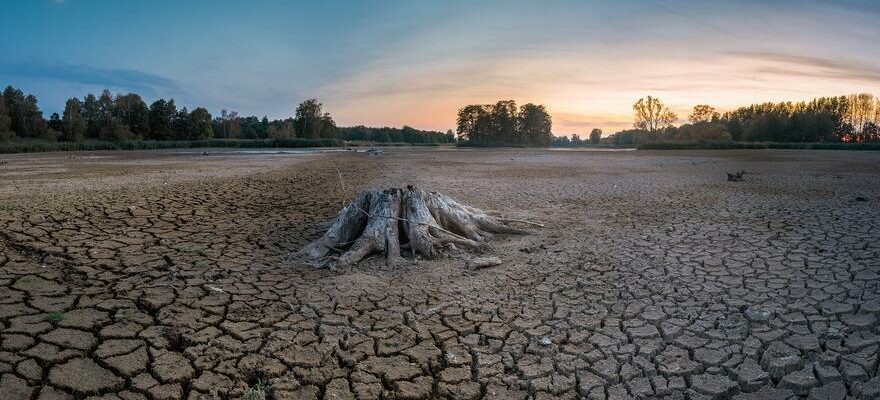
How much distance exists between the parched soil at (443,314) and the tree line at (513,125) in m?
110

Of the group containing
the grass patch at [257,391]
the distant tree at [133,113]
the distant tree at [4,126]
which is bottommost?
the grass patch at [257,391]

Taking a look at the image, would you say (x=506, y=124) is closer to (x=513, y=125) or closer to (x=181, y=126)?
(x=513, y=125)

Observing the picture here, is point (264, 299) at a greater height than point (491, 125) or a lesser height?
lesser

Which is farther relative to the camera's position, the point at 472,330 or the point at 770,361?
the point at 472,330

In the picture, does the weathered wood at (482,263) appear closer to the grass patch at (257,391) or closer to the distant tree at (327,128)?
the grass patch at (257,391)

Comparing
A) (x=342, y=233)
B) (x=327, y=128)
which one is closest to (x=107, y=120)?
(x=327, y=128)

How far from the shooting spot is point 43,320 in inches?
154

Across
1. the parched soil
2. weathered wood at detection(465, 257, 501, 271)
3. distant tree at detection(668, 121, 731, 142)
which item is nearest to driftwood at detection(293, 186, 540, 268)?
the parched soil

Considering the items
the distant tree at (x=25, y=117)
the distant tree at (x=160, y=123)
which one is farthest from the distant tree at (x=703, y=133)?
the distant tree at (x=25, y=117)

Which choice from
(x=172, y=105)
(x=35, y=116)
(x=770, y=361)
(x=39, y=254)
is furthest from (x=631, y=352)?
(x=172, y=105)

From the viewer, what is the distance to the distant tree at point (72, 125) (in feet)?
228

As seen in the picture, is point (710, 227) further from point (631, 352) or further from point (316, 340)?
point (316, 340)

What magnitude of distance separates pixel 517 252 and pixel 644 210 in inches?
196

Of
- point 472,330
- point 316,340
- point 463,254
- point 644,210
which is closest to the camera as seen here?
point 316,340
